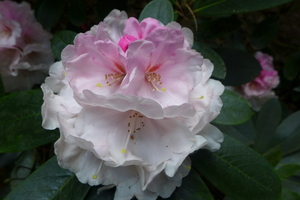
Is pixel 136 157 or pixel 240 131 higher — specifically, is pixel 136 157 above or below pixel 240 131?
above

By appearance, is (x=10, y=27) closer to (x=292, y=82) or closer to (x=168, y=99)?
(x=168, y=99)

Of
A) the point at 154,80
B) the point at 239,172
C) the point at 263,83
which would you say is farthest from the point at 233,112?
the point at 263,83

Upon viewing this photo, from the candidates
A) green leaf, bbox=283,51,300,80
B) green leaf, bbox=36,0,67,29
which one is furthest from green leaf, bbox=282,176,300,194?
green leaf, bbox=36,0,67,29

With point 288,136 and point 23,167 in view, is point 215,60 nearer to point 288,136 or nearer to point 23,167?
point 288,136

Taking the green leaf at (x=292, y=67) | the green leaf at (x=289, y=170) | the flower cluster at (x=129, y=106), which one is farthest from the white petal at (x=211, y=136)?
the green leaf at (x=292, y=67)

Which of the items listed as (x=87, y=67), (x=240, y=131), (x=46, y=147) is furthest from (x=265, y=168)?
(x=46, y=147)

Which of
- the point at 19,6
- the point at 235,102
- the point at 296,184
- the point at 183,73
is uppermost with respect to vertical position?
the point at 183,73

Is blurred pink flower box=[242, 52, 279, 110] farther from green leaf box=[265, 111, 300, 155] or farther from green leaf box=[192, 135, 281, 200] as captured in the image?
green leaf box=[192, 135, 281, 200]
